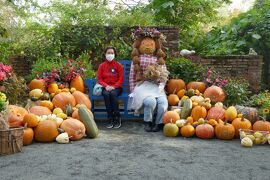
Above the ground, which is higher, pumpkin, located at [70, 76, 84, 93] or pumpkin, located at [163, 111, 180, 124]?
pumpkin, located at [70, 76, 84, 93]

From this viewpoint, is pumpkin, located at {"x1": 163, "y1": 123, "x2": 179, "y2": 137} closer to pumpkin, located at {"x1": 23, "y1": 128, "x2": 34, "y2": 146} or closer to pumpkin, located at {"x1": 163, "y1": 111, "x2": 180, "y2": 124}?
pumpkin, located at {"x1": 163, "y1": 111, "x2": 180, "y2": 124}

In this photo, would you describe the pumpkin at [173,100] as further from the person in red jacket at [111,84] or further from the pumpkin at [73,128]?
the pumpkin at [73,128]

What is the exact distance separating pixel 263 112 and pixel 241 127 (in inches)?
22.0

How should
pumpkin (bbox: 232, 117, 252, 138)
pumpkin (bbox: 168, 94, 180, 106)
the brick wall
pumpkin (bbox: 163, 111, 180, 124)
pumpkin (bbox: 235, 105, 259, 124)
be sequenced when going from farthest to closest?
the brick wall, pumpkin (bbox: 168, 94, 180, 106), pumpkin (bbox: 163, 111, 180, 124), pumpkin (bbox: 235, 105, 259, 124), pumpkin (bbox: 232, 117, 252, 138)

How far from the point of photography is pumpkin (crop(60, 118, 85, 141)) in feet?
17.7

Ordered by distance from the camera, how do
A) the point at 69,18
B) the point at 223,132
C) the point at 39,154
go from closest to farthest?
the point at 39,154, the point at 223,132, the point at 69,18

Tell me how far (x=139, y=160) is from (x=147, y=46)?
9.74 ft

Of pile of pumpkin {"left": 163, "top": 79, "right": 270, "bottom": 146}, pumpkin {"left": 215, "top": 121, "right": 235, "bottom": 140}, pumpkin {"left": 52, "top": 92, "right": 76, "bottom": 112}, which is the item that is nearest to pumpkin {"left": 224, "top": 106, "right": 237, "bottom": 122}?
pile of pumpkin {"left": 163, "top": 79, "right": 270, "bottom": 146}

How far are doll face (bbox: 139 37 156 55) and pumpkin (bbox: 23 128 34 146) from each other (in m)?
2.69

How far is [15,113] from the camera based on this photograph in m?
5.22

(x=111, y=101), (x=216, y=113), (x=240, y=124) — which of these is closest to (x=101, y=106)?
(x=111, y=101)

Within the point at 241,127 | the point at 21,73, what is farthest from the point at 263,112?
the point at 21,73

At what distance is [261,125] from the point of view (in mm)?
5688

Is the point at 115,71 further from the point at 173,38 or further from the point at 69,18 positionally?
the point at 69,18
